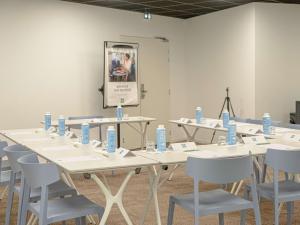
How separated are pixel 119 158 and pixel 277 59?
5.52 m

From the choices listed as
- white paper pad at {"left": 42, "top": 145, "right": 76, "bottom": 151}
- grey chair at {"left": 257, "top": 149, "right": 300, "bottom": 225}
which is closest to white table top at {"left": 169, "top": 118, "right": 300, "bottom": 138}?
grey chair at {"left": 257, "top": 149, "right": 300, "bottom": 225}

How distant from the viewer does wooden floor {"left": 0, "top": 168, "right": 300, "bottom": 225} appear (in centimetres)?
404

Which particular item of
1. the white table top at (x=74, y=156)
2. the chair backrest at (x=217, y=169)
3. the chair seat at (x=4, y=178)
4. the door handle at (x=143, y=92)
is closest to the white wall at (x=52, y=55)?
the door handle at (x=143, y=92)

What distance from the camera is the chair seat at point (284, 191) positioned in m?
3.09

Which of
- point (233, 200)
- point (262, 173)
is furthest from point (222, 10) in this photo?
point (233, 200)

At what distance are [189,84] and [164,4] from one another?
211 cm

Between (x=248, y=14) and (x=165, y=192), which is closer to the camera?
(x=165, y=192)

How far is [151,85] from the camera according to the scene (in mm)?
8695

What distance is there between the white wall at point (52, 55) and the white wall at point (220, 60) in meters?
1.36

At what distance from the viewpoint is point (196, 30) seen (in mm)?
8992

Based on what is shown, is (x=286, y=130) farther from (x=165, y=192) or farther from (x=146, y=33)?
(x=146, y=33)

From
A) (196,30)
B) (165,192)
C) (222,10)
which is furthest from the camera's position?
(196,30)

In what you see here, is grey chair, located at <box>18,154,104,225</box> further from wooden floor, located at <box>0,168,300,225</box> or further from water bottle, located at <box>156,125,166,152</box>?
wooden floor, located at <box>0,168,300,225</box>

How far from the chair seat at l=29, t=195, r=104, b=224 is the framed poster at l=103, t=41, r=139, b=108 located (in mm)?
4577
